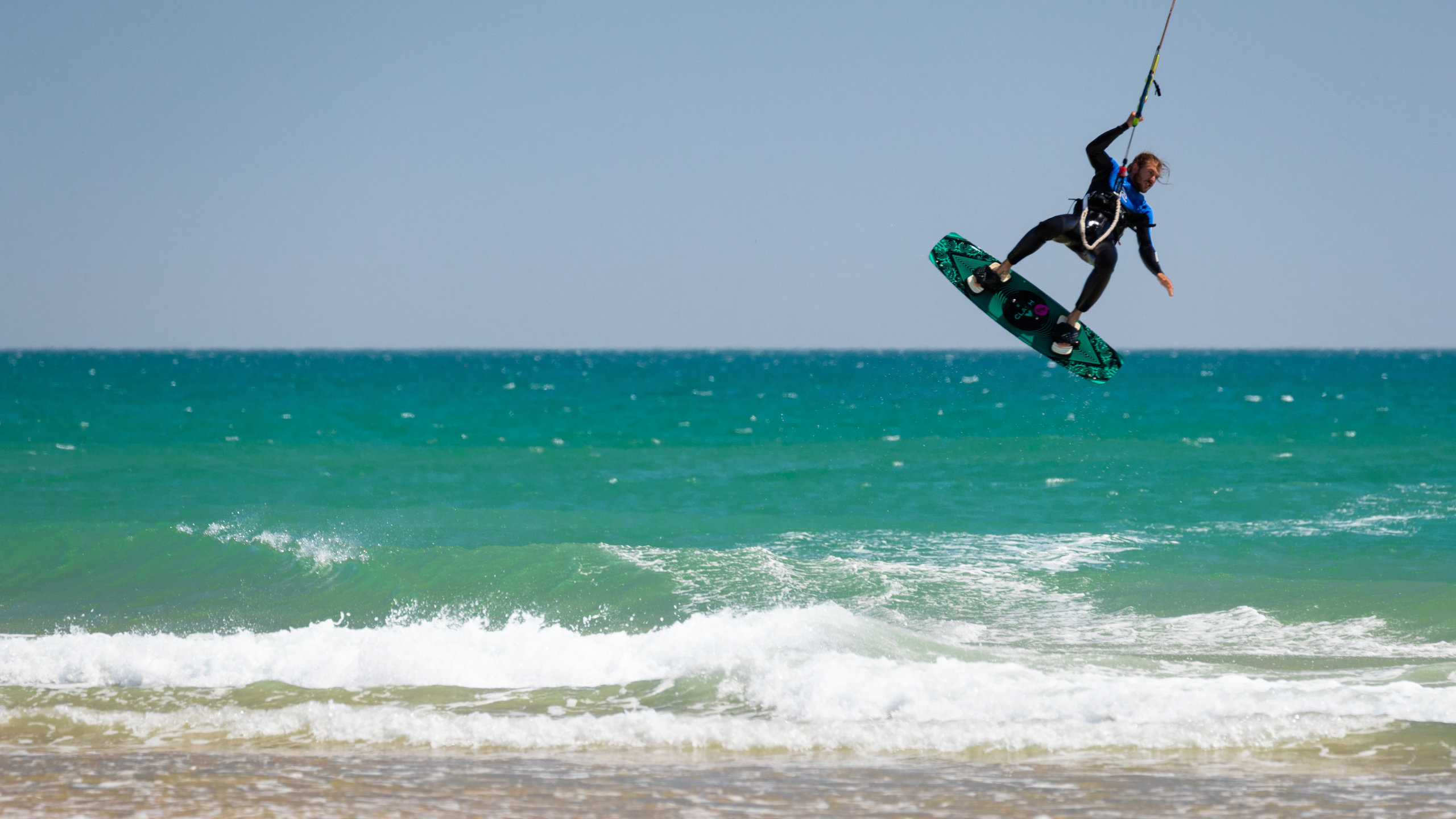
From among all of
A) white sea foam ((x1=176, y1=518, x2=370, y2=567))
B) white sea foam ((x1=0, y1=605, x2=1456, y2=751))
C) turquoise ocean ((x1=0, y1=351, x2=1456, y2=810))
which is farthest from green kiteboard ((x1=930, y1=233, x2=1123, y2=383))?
white sea foam ((x1=176, y1=518, x2=370, y2=567))

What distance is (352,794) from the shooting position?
19.2ft

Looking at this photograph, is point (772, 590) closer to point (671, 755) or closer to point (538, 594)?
point (538, 594)

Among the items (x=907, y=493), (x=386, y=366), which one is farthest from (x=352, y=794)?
(x=386, y=366)

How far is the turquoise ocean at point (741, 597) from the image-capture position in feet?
23.9

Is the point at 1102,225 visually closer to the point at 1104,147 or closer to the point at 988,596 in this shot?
the point at 1104,147

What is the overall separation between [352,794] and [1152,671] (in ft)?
18.8

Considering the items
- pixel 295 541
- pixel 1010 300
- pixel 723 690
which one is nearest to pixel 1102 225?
pixel 1010 300

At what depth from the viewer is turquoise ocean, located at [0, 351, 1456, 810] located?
23.9ft

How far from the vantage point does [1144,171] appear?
934cm

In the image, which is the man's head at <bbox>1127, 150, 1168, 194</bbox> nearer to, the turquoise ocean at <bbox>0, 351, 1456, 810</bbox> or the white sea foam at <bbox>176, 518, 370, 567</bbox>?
the turquoise ocean at <bbox>0, 351, 1456, 810</bbox>

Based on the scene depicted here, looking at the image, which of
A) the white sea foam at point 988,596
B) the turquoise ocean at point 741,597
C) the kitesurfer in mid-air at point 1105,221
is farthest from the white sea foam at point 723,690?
the kitesurfer in mid-air at point 1105,221

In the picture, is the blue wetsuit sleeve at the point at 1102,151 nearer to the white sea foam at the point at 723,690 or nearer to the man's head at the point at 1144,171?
the man's head at the point at 1144,171

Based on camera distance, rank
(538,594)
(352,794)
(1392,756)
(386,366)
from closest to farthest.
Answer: (352,794) < (1392,756) < (538,594) < (386,366)

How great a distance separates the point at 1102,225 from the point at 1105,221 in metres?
0.04
